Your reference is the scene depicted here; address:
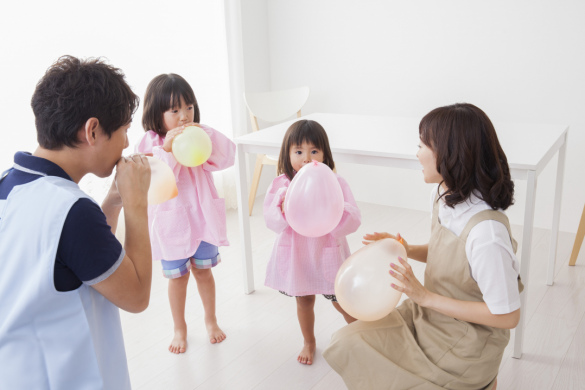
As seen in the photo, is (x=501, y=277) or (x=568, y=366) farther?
(x=568, y=366)

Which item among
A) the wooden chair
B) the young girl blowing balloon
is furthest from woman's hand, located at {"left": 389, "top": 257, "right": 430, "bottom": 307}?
the wooden chair

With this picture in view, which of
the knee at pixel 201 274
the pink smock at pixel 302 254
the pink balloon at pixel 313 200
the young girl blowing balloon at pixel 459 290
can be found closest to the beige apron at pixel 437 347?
the young girl blowing balloon at pixel 459 290

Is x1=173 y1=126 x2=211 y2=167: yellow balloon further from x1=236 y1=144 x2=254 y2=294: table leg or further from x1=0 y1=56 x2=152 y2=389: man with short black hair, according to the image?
x1=0 y1=56 x2=152 y2=389: man with short black hair

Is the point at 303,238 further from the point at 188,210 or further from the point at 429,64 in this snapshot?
the point at 429,64

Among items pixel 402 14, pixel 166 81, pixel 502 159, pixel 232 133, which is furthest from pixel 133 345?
pixel 402 14

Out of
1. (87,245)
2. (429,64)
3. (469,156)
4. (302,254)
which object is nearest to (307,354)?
(302,254)

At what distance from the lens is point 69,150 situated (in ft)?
3.61

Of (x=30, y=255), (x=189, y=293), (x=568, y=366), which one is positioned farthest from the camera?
(x=189, y=293)

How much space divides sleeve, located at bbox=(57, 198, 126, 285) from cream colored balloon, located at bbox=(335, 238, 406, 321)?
64cm

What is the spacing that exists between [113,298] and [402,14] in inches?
114

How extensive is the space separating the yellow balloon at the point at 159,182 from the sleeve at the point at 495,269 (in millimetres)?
887

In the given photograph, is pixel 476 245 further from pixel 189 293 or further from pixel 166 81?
pixel 189 293

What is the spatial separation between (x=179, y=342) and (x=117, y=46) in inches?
63.5

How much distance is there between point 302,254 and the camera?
194 cm
